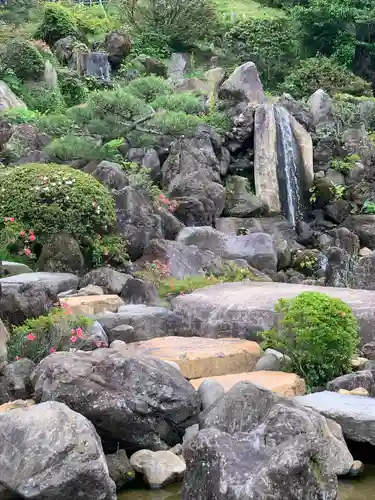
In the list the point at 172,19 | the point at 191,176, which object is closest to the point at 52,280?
the point at 191,176

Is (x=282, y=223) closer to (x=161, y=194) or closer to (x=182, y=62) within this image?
(x=161, y=194)

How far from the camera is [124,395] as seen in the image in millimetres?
5887

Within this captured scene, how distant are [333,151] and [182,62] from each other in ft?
35.3

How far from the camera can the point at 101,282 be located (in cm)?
1045

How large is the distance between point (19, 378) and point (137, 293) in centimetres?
349

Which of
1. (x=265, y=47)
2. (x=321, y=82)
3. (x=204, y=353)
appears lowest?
(x=204, y=353)

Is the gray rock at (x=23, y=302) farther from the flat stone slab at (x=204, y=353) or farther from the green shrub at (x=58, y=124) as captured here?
the green shrub at (x=58, y=124)

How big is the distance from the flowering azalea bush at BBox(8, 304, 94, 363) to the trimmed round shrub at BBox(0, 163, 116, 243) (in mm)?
3266

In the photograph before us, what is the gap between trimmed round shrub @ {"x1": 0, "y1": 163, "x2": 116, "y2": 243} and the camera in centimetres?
1111

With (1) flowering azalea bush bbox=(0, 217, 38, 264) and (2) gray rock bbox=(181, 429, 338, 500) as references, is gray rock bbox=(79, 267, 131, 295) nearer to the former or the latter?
(1) flowering azalea bush bbox=(0, 217, 38, 264)

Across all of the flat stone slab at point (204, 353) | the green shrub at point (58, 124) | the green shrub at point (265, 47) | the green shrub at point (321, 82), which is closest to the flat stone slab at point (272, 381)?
the flat stone slab at point (204, 353)

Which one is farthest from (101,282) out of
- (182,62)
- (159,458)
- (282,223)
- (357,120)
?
(182,62)

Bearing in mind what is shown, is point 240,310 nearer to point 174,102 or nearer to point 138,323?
point 138,323

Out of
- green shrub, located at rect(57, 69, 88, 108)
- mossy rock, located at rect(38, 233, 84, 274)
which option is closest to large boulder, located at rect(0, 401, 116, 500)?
mossy rock, located at rect(38, 233, 84, 274)
